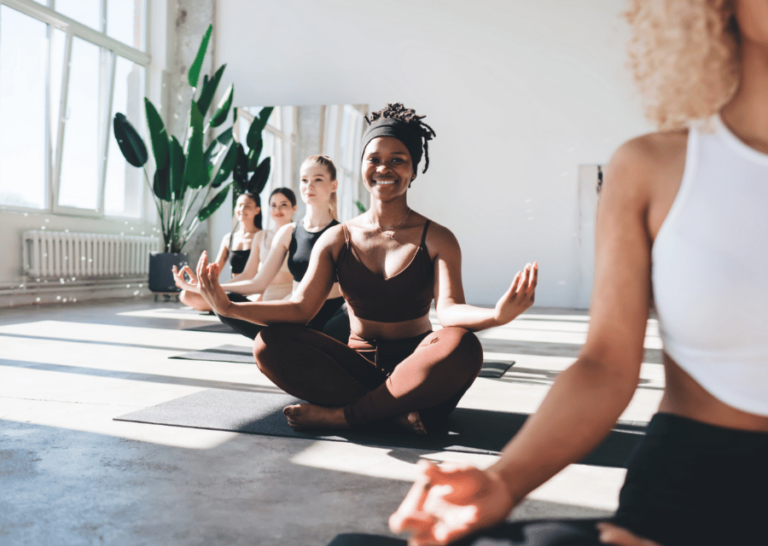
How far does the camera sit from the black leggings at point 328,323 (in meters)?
2.71

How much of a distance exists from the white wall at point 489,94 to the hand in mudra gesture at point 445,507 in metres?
7.21

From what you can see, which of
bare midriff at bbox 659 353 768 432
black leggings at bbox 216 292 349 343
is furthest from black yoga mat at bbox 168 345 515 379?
bare midriff at bbox 659 353 768 432

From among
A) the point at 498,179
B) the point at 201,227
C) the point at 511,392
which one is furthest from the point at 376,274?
the point at 201,227

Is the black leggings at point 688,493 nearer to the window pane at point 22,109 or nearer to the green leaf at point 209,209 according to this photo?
the window pane at point 22,109

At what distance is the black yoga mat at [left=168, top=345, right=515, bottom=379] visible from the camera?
11.0 feet

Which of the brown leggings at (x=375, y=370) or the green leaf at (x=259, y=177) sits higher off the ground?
the green leaf at (x=259, y=177)

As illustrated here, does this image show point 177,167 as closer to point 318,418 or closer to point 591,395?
point 318,418

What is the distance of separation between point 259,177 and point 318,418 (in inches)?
218

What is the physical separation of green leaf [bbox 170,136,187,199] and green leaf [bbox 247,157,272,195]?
0.77 m

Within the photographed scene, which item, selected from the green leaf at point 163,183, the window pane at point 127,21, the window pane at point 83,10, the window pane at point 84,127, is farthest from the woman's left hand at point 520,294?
the window pane at point 127,21

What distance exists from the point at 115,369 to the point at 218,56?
20.0ft

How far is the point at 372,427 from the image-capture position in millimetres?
2145

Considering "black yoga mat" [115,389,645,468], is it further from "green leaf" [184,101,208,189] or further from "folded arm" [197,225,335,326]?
"green leaf" [184,101,208,189]

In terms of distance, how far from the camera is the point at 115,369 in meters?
3.18
